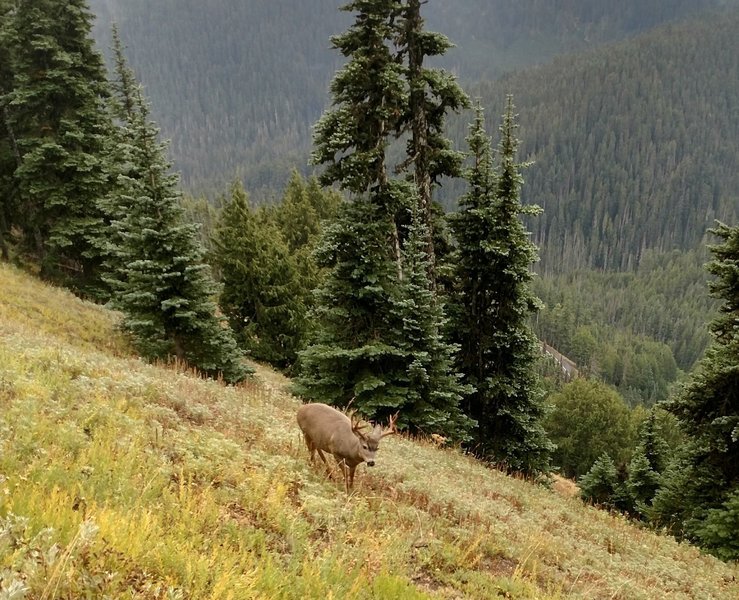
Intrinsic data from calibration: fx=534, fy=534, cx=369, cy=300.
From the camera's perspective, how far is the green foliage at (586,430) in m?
69.2

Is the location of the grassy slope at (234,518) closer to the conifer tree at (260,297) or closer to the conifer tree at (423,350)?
the conifer tree at (423,350)

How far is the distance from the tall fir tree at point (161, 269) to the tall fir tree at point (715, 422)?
575 inches

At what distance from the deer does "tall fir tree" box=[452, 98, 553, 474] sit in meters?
11.5

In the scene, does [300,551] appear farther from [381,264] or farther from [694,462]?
[694,462]

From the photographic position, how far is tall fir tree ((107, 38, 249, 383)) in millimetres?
17859

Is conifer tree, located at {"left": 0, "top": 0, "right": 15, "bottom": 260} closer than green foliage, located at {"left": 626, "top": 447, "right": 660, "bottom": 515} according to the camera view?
Yes

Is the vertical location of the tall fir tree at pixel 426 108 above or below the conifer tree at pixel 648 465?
above

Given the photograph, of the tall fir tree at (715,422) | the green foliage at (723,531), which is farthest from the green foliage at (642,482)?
the green foliage at (723,531)

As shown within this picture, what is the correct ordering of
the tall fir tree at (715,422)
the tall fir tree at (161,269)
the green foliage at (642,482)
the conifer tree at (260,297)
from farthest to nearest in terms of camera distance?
the green foliage at (642,482) < the conifer tree at (260,297) < the tall fir tree at (161,269) < the tall fir tree at (715,422)

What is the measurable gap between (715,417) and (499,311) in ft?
23.9

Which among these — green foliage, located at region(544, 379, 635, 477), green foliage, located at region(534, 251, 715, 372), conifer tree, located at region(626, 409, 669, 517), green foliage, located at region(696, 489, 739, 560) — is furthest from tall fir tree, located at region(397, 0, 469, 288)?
green foliage, located at region(534, 251, 715, 372)

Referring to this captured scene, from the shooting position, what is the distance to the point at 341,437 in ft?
26.2

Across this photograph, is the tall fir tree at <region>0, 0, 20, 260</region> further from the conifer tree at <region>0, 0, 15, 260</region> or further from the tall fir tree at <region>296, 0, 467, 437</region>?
the tall fir tree at <region>296, 0, 467, 437</region>

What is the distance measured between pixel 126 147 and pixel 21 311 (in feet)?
23.0
